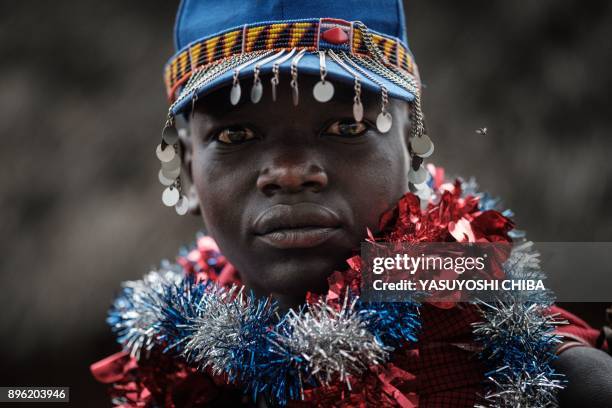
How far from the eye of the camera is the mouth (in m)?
1.14

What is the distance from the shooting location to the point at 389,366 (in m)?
1.08

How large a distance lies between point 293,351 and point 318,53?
46cm

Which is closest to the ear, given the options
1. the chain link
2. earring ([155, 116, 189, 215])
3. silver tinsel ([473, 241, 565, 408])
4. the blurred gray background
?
earring ([155, 116, 189, 215])

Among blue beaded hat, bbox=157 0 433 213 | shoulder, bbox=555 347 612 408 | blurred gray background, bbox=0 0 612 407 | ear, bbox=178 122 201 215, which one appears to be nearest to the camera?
shoulder, bbox=555 347 612 408

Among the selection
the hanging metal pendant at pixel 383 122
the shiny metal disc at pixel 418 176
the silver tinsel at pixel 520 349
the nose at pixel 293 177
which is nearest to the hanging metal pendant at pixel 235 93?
the nose at pixel 293 177

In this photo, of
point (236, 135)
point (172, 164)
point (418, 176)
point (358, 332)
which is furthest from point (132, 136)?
point (358, 332)

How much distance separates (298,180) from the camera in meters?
1.13

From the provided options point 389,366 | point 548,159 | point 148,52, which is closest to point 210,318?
point 389,366

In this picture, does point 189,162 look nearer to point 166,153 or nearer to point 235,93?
point 166,153

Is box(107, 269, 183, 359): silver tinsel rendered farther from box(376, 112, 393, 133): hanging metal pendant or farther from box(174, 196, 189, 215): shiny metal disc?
box(376, 112, 393, 133): hanging metal pendant

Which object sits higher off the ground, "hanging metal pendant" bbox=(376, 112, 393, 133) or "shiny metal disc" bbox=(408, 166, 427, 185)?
"hanging metal pendant" bbox=(376, 112, 393, 133)

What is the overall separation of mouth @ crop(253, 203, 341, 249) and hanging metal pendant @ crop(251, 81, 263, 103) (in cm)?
17

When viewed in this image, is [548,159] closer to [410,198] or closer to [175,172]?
[410,198]

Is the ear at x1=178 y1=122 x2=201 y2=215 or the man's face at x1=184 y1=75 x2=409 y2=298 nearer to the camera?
the man's face at x1=184 y1=75 x2=409 y2=298
